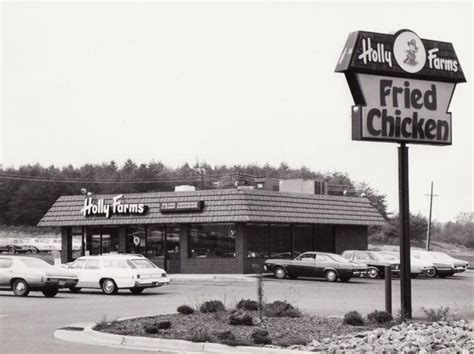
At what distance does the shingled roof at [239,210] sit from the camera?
136 feet

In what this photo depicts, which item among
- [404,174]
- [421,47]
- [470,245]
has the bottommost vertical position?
[470,245]

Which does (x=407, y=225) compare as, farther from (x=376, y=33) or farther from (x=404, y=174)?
(x=376, y=33)

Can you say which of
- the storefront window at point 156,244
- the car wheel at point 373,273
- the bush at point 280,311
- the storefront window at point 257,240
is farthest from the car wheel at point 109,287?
the storefront window at point 156,244

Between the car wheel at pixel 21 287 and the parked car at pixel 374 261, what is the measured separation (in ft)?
59.9

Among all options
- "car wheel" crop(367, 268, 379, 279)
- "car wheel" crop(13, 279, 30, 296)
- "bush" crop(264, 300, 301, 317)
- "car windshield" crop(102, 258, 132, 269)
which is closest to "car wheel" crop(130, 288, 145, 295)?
"car windshield" crop(102, 258, 132, 269)

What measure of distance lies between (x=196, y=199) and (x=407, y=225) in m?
26.9

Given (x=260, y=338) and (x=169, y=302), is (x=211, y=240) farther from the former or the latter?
(x=260, y=338)

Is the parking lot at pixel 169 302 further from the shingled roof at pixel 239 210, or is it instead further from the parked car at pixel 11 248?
the parked car at pixel 11 248

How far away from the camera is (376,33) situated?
1614 cm

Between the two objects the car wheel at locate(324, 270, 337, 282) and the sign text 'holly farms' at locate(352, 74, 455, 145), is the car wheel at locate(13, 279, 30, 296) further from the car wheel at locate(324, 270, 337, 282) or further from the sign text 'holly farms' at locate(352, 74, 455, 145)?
the car wheel at locate(324, 270, 337, 282)

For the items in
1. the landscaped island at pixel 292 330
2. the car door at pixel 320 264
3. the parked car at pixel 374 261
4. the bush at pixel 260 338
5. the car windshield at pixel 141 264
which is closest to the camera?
the landscaped island at pixel 292 330

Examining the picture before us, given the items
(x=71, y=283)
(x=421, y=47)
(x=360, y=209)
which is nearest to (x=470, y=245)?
(x=360, y=209)

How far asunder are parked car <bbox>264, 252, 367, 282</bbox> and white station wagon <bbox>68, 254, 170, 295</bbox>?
421 inches

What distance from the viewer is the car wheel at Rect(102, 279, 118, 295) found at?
27.5 m
